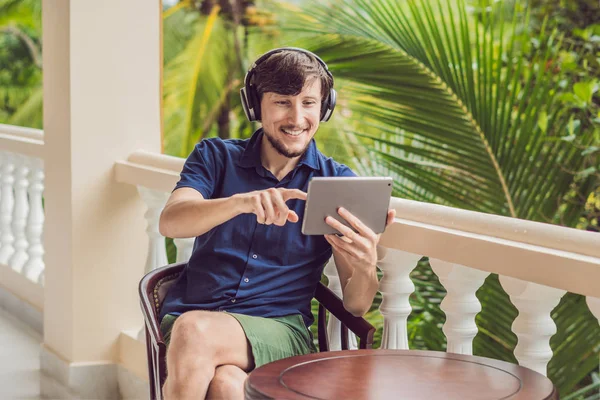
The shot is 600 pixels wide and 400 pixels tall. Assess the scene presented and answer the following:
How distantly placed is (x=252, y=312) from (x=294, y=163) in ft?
1.31

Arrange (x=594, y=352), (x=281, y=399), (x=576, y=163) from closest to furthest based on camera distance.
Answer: (x=281, y=399) < (x=594, y=352) < (x=576, y=163)

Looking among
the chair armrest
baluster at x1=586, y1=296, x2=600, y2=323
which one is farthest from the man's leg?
baluster at x1=586, y1=296, x2=600, y2=323

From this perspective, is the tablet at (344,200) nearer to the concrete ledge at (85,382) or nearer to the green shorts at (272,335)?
the green shorts at (272,335)

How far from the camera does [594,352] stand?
3275mm

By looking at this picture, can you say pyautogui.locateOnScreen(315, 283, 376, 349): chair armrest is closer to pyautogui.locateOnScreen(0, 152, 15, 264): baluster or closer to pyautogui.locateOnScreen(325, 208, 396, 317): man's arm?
pyautogui.locateOnScreen(325, 208, 396, 317): man's arm

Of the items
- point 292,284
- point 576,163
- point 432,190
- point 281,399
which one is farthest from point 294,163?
point 576,163

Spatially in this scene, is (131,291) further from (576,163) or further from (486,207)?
(576,163)

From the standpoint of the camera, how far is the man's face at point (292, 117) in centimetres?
214

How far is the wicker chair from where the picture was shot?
79.1 inches

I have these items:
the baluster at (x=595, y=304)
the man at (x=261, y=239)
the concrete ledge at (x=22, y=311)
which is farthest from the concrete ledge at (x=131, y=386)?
the baluster at (x=595, y=304)

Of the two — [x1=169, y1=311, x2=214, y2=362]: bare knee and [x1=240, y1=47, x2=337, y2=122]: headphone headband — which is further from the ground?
[x1=240, y1=47, x2=337, y2=122]: headphone headband

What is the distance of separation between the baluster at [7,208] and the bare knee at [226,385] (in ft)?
9.89

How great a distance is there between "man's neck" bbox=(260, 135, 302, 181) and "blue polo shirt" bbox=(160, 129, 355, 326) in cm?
3

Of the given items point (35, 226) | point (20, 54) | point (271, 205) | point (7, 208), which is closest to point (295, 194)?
point (271, 205)
